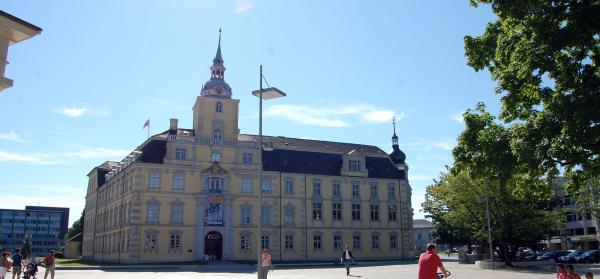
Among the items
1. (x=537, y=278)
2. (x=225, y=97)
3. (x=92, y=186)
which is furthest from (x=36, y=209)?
(x=537, y=278)

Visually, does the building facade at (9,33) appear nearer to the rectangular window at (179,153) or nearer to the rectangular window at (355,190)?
the rectangular window at (179,153)

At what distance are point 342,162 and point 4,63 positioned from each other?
5779cm

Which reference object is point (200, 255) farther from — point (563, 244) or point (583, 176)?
point (563, 244)

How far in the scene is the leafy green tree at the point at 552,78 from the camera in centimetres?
1450

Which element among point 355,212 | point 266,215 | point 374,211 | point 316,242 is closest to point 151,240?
point 266,215

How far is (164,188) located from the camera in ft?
178

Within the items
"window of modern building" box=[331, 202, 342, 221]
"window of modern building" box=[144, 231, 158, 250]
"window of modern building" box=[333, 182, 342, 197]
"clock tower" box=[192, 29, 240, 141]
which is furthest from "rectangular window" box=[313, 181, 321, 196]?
"window of modern building" box=[144, 231, 158, 250]

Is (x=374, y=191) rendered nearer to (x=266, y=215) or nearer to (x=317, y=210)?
(x=317, y=210)

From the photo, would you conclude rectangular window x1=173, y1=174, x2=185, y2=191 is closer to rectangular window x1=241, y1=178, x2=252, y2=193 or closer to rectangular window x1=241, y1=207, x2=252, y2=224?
rectangular window x1=241, y1=178, x2=252, y2=193

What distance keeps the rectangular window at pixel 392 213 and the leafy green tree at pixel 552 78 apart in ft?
162

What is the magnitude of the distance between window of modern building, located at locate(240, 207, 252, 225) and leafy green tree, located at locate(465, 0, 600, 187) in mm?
42971

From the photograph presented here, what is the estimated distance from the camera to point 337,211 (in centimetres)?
6319

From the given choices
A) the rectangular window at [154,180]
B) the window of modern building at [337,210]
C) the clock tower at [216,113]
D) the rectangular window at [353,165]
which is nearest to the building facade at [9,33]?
the rectangular window at [154,180]

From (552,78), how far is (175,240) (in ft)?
145
